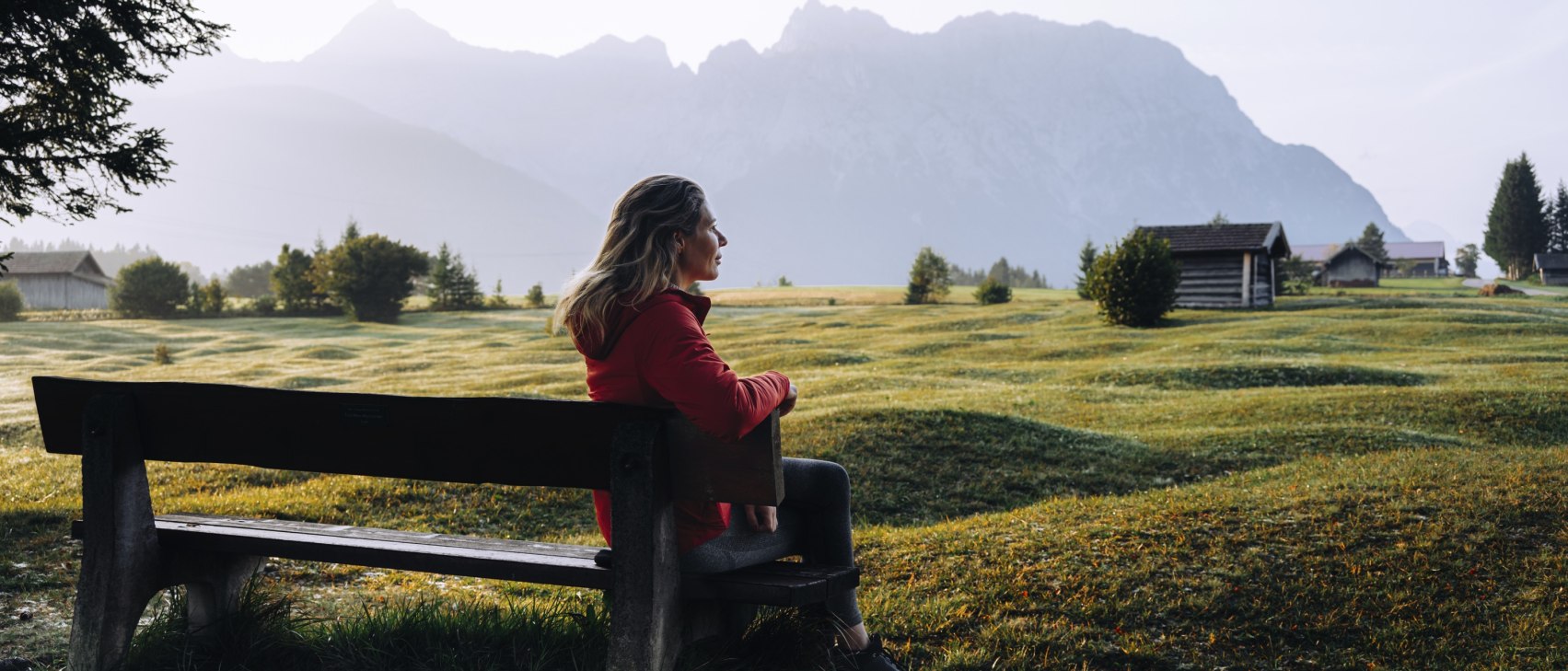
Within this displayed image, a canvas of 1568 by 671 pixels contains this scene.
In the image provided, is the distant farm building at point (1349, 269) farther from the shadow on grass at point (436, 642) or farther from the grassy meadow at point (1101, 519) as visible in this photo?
the shadow on grass at point (436, 642)

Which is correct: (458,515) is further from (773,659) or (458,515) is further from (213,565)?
(773,659)

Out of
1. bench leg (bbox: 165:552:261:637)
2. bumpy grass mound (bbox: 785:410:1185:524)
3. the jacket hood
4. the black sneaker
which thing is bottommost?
bumpy grass mound (bbox: 785:410:1185:524)

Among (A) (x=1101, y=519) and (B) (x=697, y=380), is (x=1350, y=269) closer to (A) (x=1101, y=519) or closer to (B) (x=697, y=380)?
(A) (x=1101, y=519)

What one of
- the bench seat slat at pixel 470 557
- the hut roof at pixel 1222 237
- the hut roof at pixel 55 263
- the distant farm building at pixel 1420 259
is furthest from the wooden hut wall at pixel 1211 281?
the distant farm building at pixel 1420 259

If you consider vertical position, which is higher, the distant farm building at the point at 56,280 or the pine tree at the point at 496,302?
the distant farm building at the point at 56,280

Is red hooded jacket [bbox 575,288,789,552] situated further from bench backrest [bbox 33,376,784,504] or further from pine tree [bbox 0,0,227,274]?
pine tree [bbox 0,0,227,274]

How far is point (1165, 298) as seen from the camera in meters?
36.2

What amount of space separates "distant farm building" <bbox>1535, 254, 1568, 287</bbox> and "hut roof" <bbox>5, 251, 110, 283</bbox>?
369 ft

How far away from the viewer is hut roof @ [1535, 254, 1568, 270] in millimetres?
85556

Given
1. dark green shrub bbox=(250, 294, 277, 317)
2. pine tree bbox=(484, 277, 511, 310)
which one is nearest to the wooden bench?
dark green shrub bbox=(250, 294, 277, 317)

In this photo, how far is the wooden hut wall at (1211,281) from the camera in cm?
4503

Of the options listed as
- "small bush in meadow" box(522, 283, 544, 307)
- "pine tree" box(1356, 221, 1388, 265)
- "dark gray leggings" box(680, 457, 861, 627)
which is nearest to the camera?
"dark gray leggings" box(680, 457, 861, 627)

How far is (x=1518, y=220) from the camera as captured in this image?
97938 mm

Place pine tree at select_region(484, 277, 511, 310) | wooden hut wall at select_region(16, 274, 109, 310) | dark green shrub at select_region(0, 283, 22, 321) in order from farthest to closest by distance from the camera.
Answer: wooden hut wall at select_region(16, 274, 109, 310)
pine tree at select_region(484, 277, 511, 310)
dark green shrub at select_region(0, 283, 22, 321)
